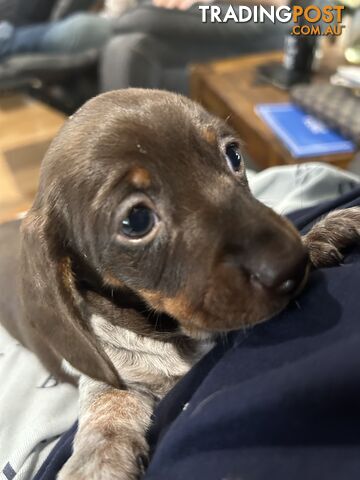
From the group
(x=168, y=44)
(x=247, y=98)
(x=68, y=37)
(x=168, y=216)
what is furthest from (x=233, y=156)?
(x=68, y=37)

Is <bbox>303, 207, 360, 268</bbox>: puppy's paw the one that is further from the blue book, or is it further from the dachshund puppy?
the blue book

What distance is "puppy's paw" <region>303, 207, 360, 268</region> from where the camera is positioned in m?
1.40

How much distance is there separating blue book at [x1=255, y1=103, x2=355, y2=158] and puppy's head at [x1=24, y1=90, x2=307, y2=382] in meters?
1.48

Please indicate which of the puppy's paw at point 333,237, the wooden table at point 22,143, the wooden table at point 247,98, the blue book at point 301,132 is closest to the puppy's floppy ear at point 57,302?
the puppy's paw at point 333,237

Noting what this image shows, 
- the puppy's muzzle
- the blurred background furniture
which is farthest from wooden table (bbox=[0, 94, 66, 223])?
the puppy's muzzle

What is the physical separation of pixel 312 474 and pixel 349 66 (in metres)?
3.40

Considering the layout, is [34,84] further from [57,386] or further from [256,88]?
[57,386]

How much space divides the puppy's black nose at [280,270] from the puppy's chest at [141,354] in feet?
1.74

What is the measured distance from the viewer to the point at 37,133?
185 inches

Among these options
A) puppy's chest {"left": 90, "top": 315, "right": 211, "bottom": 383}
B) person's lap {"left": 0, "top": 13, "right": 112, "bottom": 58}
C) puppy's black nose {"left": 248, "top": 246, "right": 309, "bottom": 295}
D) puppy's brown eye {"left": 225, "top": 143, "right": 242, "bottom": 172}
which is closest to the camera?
puppy's black nose {"left": 248, "top": 246, "right": 309, "bottom": 295}

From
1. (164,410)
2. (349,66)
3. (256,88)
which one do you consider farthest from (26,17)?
(164,410)

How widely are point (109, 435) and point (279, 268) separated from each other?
64 centimetres

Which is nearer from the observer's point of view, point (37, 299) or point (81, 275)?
point (37, 299)

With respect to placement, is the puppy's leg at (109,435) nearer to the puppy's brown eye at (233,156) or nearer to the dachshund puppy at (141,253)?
the dachshund puppy at (141,253)
